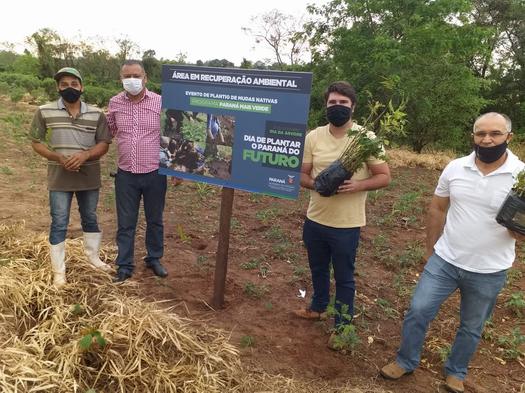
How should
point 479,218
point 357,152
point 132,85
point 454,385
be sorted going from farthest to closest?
point 132,85 < point 454,385 < point 357,152 < point 479,218

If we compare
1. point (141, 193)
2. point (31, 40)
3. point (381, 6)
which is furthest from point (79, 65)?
point (141, 193)

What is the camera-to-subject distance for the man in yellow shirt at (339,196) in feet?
10.5

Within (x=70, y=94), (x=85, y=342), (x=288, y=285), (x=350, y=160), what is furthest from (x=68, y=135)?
(x=288, y=285)

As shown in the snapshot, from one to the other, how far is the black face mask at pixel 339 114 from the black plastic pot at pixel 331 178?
0.31m

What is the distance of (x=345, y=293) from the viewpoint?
3.48 metres

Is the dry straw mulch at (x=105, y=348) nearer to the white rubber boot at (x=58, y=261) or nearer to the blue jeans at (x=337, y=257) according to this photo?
the white rubber boot at (x=58, y=261)

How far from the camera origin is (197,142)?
3.77 metres

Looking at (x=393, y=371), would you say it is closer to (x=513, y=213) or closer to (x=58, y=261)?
(x=513, y=213)

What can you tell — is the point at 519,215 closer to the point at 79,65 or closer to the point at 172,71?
the point at 172,71

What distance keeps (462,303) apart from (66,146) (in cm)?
328

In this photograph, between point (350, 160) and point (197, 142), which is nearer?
point (350, 160)

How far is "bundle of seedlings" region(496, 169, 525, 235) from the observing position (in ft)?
8.45

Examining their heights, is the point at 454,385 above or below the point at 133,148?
below

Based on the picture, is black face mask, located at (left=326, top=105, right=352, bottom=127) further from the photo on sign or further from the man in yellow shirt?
the photo on sign
